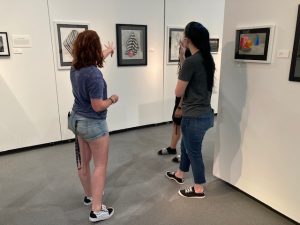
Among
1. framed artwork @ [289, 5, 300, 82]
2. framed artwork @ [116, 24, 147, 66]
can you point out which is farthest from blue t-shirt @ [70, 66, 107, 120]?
framed artwork @ [116, 24, 147, 66]

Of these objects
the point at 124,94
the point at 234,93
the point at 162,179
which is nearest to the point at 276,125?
the point at 234,93

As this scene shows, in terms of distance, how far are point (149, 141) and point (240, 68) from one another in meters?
1.98

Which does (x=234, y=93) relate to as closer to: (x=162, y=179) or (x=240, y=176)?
(x=240, y=176)

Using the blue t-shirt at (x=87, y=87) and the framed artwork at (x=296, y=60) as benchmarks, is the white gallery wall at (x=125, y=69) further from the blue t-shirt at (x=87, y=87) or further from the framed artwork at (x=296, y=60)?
the framed artwork at (x=296, y=60)

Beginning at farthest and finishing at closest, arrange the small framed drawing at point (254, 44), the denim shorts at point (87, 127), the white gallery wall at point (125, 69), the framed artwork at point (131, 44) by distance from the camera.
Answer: the framed artwork at point (131, 44), the white gallery wall at point (125, 69), the small framed drawing at point (254, 44), the denim shorts at point (87, 127)

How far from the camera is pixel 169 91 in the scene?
4.62 meters

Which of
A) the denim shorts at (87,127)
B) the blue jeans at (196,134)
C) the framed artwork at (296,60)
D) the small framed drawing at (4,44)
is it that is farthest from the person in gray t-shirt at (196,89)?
the small framed drawing at (4,44)

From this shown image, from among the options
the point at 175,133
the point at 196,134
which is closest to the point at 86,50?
the point at 196,134

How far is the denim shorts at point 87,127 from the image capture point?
1853mm

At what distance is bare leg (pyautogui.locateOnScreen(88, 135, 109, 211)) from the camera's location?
194 centimetres

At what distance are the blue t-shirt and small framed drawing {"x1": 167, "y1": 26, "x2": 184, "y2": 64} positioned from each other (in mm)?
2800

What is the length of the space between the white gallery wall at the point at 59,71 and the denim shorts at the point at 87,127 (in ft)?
5.89

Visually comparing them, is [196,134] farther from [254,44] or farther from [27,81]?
[27,81]

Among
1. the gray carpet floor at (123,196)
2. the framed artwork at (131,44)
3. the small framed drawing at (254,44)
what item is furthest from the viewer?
the framed artwork at (131,44)
